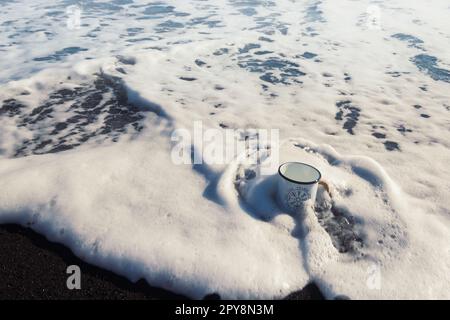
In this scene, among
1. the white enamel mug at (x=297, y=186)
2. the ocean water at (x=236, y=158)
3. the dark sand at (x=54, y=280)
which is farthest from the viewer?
the white enamel mug at (x=297, y=186)

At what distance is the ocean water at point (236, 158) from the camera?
304 cm

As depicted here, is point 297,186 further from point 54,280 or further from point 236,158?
point 54,280

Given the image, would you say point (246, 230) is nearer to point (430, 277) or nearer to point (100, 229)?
point (100, 229)

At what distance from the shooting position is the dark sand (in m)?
2.71

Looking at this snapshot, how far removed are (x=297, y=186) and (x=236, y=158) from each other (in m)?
1.31

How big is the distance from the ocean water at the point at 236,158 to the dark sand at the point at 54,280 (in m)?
0.09

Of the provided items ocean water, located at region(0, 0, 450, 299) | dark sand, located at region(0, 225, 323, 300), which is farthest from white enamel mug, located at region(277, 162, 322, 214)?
dark sand, located at region(0, 225, 323, 300)

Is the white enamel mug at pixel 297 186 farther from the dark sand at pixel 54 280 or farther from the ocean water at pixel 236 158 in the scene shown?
the dark sand at pixel 54 280

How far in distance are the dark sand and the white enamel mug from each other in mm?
816

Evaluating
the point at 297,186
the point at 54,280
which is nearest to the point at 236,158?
the point at 297,186

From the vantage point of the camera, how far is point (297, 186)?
3305 mm

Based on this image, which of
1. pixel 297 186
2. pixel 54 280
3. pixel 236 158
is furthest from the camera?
pixel 236 158

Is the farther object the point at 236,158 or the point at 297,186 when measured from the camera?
the point at 236,158

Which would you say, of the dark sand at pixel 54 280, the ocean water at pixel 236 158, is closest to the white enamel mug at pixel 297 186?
the ocean water at pixel 236 158
